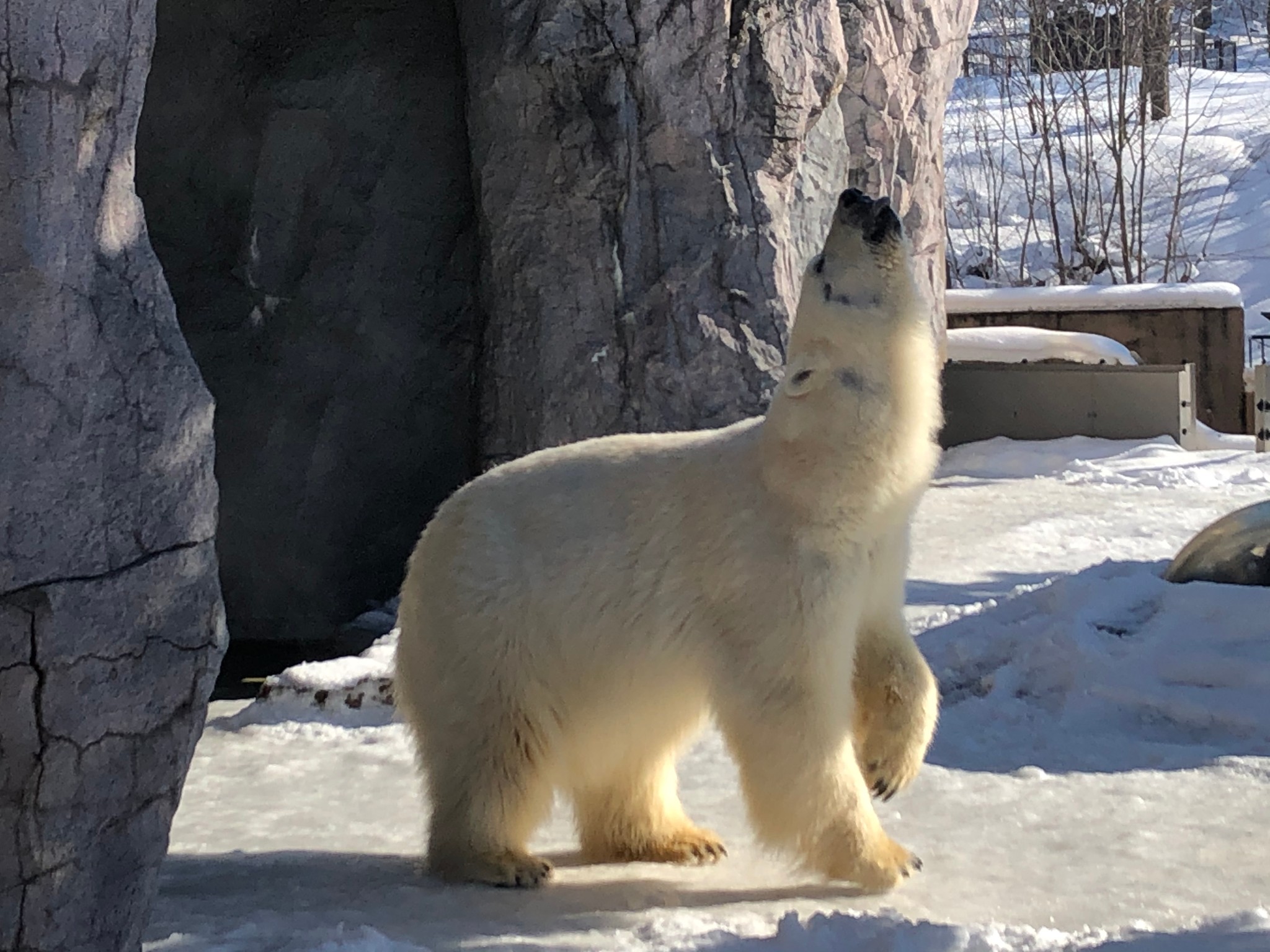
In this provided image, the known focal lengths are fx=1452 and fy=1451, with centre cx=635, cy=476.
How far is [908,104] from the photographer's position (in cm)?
1142

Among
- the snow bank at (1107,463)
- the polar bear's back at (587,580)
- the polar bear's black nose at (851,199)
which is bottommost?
the snow bank at (1107,463)

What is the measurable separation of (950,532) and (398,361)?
3.29 meters

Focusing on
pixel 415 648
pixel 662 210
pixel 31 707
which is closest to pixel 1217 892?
pixel 415 648

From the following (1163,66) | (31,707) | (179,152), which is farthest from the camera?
(1163,66)

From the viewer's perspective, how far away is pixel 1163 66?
20.6 metres

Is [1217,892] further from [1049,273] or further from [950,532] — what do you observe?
[1049,273]

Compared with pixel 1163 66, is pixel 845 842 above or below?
below

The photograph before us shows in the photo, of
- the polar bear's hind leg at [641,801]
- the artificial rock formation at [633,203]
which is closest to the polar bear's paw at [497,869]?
the polar bear's hind leg at [641,801]

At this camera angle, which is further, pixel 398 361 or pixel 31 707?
pixel 398 361

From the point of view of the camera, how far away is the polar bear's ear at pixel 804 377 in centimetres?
326

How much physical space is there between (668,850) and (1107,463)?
304 inches

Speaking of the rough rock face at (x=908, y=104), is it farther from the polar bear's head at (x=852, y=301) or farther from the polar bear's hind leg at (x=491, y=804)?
the polar bear's hind leg at (x=491, y=804)

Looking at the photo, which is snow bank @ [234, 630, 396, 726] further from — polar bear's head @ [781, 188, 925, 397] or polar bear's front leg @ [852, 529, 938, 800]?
polar bear's head @ [781, 188, 925, 397]

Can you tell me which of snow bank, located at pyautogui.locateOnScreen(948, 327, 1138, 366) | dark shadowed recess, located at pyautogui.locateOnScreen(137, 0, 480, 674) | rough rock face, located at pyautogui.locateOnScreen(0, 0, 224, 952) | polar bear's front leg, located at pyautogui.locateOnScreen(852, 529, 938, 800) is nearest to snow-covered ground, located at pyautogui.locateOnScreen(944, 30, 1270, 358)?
snow bank, located at pyautogui.locateOnScreen(948, 327, 1138, 366)
